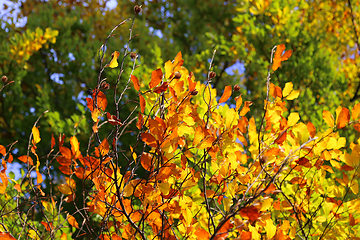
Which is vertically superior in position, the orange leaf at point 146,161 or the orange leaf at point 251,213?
the orange leaf at point 146,161

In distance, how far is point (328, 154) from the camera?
140cm

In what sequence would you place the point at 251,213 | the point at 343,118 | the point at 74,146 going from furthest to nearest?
the point at 343,118
the point at 74,146
the point at 251,213

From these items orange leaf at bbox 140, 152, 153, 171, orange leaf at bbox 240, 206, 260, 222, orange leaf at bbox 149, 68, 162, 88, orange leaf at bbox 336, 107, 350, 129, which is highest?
orange leaf at bbox 336, 107, 350, 129

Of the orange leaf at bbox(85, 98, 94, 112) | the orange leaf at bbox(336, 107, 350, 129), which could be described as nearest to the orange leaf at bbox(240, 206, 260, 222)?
the orange leaf at bbox(85, 98, 94, 112)

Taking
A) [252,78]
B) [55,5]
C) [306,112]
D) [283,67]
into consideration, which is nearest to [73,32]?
[55,5]

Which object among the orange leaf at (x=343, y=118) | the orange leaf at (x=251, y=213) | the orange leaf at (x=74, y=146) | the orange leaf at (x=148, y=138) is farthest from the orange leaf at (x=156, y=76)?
the orange leaf at (x=343, y=118)

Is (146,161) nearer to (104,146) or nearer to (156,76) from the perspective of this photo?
(104,146)

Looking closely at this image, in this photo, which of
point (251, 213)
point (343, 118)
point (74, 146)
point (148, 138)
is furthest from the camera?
point (343, 118)

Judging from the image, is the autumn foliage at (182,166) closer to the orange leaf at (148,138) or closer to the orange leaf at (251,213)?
the orange leaf at (148,138)

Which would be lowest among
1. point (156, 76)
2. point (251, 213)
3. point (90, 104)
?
point (251, 213)

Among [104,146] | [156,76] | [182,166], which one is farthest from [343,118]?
[104,146]

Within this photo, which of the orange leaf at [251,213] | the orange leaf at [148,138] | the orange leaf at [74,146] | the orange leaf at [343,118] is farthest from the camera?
the orange leaf at [343,118]

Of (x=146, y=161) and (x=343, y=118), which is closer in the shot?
(x=146, y=161)

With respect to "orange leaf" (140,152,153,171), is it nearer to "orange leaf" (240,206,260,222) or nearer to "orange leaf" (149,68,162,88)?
"orange leaf" (149,68,162,88)
